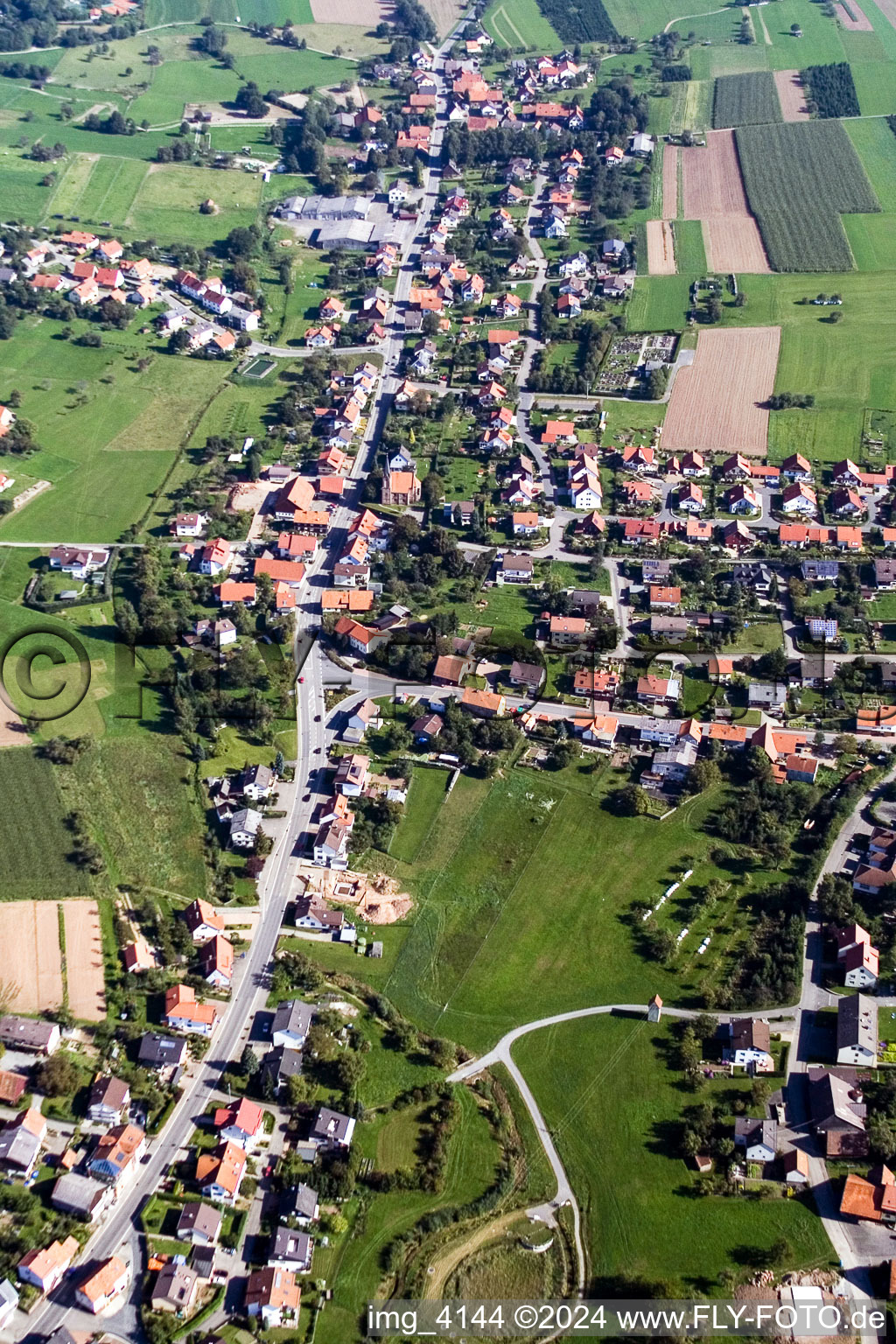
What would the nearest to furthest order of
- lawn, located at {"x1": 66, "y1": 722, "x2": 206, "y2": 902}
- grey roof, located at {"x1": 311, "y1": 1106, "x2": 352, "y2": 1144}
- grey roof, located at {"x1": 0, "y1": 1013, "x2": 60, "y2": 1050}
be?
grey roof, located at {"x1": 311, "y1": 1106, "x2": 352, "y2": 1144} → grey roof, located at {"x1": 0, "y1": 1013, "x2": 60, "y2": 1050} → lawn, located at {"x1": 66, "y1": 722, "x2": 206, "y2": 902}

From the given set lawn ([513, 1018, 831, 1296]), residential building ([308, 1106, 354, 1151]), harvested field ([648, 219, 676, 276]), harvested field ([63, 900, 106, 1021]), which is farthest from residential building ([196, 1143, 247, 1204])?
harvested field ([648, 219, 676, 276])

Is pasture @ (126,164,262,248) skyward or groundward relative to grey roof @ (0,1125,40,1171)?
skyward

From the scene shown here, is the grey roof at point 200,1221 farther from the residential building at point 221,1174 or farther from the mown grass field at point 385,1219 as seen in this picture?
the mown grass field at point 385,1219

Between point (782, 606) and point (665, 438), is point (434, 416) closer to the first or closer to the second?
point (665, 438)

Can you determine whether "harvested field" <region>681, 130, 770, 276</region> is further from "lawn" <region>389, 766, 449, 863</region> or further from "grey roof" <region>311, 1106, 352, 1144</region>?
"grey roof" <region>311, 1106, 352, 1144</region>

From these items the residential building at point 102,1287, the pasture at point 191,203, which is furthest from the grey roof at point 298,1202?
the pasture at point 191,203

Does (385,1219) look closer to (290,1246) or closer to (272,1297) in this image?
(290,1246)
